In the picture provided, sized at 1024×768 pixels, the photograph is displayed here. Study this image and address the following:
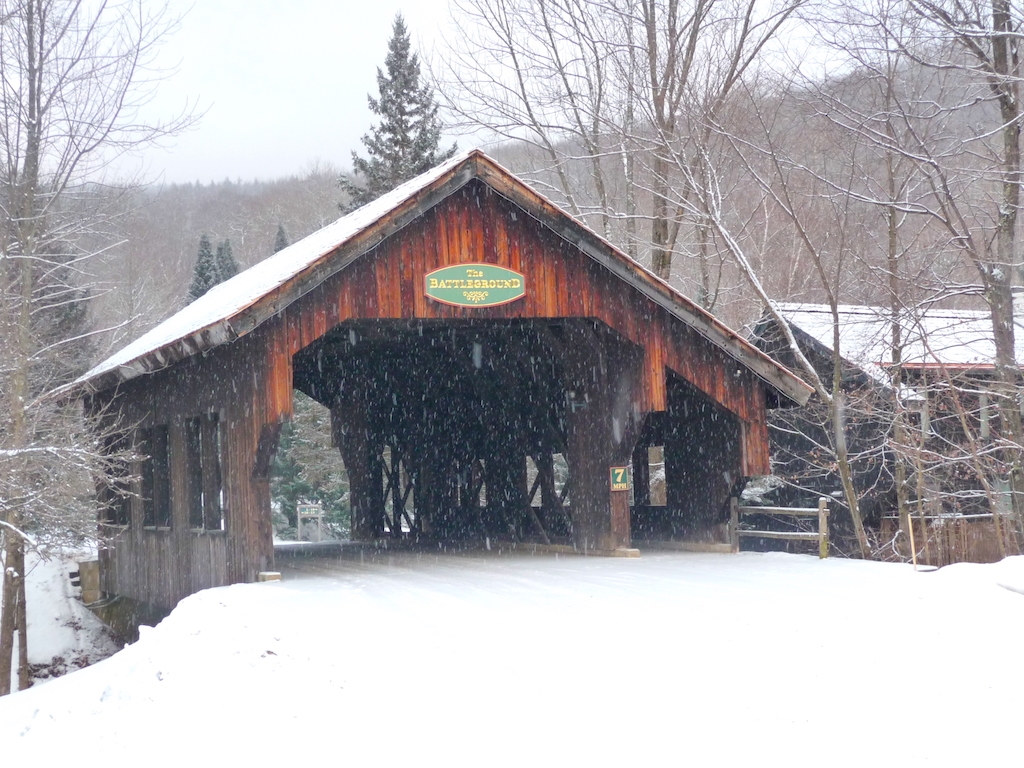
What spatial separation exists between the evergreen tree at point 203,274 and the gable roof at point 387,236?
34.8 meters

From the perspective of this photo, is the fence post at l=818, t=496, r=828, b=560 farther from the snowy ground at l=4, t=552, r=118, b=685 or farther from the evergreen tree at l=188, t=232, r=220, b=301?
the evergreen tree at l=188, t=232, r=220, b=301

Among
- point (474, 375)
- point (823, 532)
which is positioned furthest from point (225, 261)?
point (823, 532)

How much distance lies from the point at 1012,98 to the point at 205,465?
34.5ft

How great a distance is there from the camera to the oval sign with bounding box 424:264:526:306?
11719 mm

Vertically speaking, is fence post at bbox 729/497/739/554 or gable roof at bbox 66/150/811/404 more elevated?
gable roof at bbox 66/150/811/404

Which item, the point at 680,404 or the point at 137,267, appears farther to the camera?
the point at 137,267

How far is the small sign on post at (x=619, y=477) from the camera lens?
13148 mm

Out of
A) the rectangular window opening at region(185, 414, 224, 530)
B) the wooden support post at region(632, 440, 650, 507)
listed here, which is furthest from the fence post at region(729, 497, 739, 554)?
the rectangular window opening at region(185, 414, 224, 530)

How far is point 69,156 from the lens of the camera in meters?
17.6

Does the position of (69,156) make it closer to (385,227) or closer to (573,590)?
(385,227)

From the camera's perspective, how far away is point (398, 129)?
32.8 metres

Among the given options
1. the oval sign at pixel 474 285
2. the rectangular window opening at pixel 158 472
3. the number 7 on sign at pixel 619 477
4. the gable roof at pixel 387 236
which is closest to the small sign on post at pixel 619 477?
the number 7 on sign at pixel 619 477

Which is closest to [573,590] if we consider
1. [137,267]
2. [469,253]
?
[469,253]

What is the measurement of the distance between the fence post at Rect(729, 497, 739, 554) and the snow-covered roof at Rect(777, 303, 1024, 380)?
3.04m
